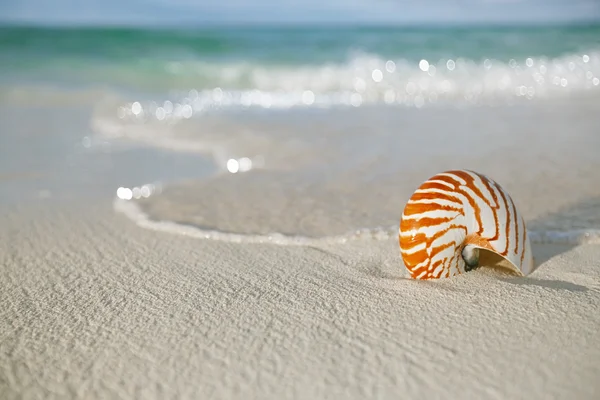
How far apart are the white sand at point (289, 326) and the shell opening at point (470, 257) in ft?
0.26

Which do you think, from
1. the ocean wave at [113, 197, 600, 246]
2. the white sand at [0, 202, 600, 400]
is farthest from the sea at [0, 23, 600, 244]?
the white sand at [0, 202, 600, 400]

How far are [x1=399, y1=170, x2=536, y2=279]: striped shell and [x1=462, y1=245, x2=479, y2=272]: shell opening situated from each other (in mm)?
37

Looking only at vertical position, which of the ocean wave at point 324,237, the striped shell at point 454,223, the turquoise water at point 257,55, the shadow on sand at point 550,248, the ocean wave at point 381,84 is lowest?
the shadow on sand at point 550,248

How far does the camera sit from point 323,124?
6.88 meters

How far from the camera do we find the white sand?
164 centimetres

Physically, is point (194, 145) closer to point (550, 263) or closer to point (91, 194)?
point (91, 194)

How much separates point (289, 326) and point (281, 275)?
503 mm

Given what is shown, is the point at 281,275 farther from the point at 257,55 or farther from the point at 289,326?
the point at 257,55

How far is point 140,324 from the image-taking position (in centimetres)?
201

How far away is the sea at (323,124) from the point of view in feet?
11.4

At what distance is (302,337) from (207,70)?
1222cm

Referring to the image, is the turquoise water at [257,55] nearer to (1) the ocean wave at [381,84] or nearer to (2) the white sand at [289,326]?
(1) the ocean wave at [381,84]

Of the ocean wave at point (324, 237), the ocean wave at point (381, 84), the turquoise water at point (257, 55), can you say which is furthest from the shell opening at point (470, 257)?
the turquoise water at point (257, 55)

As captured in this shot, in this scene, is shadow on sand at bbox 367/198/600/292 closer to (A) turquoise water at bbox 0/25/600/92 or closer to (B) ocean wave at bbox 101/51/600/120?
(B) ocean wave at bbox 101/51/600/120
